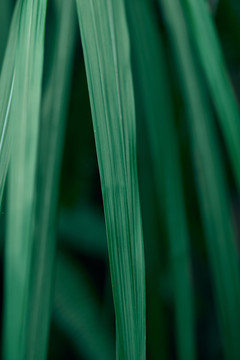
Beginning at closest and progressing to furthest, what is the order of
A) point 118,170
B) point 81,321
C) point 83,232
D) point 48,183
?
point 118,170, point 48,183, point 81,321, point 83,232

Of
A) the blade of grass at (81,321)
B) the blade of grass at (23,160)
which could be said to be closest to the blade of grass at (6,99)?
the blade of grass at (23,160)

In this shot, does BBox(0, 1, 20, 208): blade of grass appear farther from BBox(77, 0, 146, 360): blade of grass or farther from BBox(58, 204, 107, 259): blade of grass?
BBox(58, 204, 107, 259): blade of grass

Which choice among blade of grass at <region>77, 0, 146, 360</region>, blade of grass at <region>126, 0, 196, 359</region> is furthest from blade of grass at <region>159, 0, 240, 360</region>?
blade of grass at <region>77, 0, 146, 360</region>

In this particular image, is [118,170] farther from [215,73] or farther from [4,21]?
[4,21]

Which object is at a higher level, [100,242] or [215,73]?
[215,73]

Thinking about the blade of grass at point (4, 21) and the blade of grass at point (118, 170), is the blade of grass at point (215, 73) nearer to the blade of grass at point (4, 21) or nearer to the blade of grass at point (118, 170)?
the blade of grass at point (118, 170)

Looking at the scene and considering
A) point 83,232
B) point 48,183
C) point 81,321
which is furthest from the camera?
point 83,232

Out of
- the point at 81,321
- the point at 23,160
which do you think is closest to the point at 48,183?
the point at 23,160

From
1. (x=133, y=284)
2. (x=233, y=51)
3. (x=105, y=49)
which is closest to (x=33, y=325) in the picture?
(x=133, y=284)
